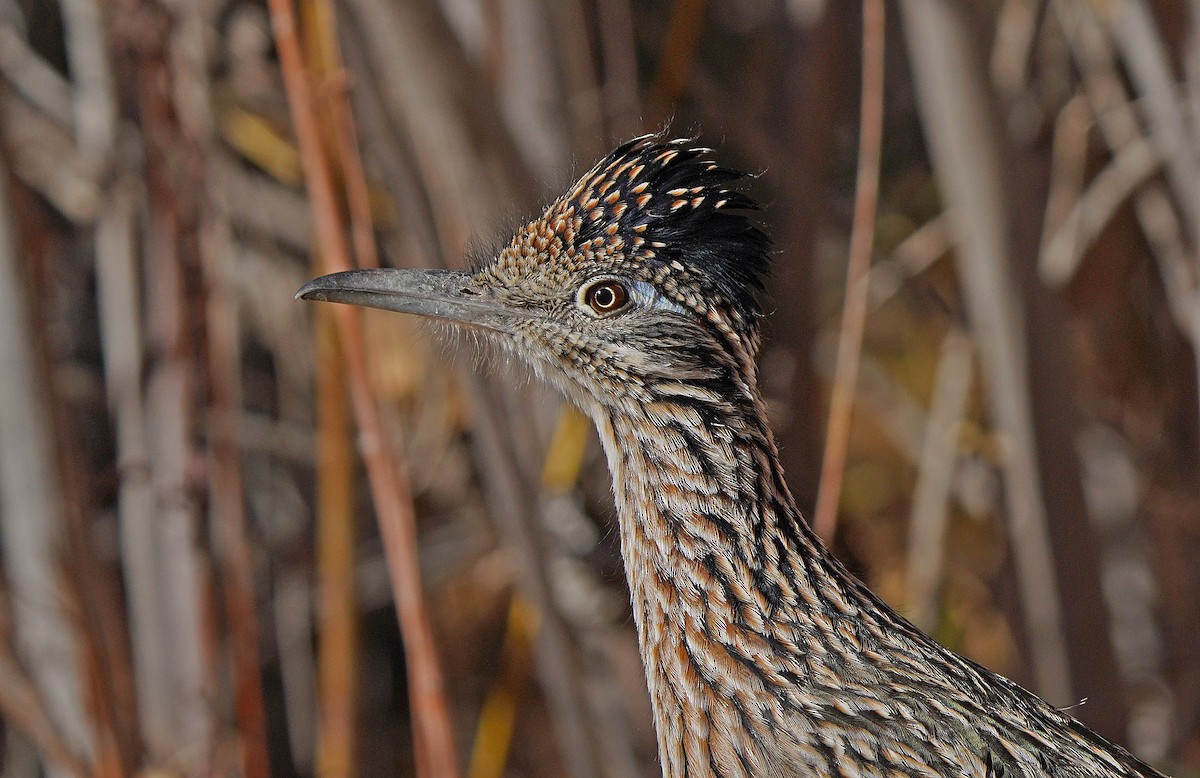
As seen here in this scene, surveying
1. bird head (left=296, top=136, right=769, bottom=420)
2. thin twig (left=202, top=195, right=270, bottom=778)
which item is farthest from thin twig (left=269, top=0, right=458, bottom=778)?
thin twig (left=202, top=195, right=270, bottom=778)

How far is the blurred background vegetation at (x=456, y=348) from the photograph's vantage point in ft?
7.96

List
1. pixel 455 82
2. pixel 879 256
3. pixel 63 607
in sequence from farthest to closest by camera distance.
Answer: pixel 879 256
pixel 63 607
pixel 455 82

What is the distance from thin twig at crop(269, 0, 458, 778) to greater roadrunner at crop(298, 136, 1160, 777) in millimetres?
141

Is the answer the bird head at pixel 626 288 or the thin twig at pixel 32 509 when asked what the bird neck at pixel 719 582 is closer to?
the bird head at pixel 626 288

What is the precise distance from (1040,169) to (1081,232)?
0.81 ft

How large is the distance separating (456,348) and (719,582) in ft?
2.36

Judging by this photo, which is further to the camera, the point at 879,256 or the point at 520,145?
the point at 879,256

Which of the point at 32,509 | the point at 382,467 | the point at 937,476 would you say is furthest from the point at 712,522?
the point at 937,476

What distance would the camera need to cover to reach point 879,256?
13.6ft

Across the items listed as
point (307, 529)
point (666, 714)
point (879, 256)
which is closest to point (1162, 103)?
point (879, 256)

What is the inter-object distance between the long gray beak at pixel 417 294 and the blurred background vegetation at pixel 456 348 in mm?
122

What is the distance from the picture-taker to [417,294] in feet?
6.44

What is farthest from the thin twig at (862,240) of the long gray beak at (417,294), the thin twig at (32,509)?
the thin twig at (32,509)

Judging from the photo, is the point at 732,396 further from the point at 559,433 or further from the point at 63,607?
the point at 63,607
